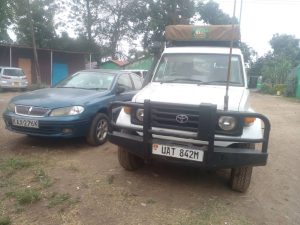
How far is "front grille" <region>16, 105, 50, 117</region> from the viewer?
18.9 ft

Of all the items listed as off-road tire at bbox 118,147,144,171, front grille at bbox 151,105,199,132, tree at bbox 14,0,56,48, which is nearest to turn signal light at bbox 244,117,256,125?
front grille at bbox 151,105,199,132

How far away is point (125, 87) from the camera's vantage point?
750cm

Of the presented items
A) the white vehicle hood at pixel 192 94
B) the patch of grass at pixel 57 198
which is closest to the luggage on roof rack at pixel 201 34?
the white vehicle hood at pixel 192 94

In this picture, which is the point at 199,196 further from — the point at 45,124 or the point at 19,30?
the point at 19,30

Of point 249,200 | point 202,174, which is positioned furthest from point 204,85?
point 249,200

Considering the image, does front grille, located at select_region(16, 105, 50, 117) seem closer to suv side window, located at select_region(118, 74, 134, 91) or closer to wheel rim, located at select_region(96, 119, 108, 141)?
wheel rim, located at select_region(96, 119, 108, 141)

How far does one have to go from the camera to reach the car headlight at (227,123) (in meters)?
4.02

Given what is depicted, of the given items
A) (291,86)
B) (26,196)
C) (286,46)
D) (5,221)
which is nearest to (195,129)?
(26,196)

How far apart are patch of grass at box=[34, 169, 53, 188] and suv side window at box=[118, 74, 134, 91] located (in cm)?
295

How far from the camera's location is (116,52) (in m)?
40.8

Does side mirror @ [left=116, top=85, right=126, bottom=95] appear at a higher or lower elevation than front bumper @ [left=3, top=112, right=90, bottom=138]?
higher

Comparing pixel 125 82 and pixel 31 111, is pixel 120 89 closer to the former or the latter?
pixel 125 82

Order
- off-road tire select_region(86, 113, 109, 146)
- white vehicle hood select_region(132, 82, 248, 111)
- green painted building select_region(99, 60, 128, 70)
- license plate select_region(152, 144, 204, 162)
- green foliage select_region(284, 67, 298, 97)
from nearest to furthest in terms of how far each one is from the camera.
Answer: license plate select_region(152, 144, 204, 162)
white vehicle hood select_region(132, 82, 248, 111)
off-road tire select_region(86, 113, 109, 146)
green foliage select_region(284, 67, 298, 97)
green painted building select_region(99, 60, 128, 70)

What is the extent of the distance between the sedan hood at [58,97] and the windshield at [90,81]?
0.35 metres
